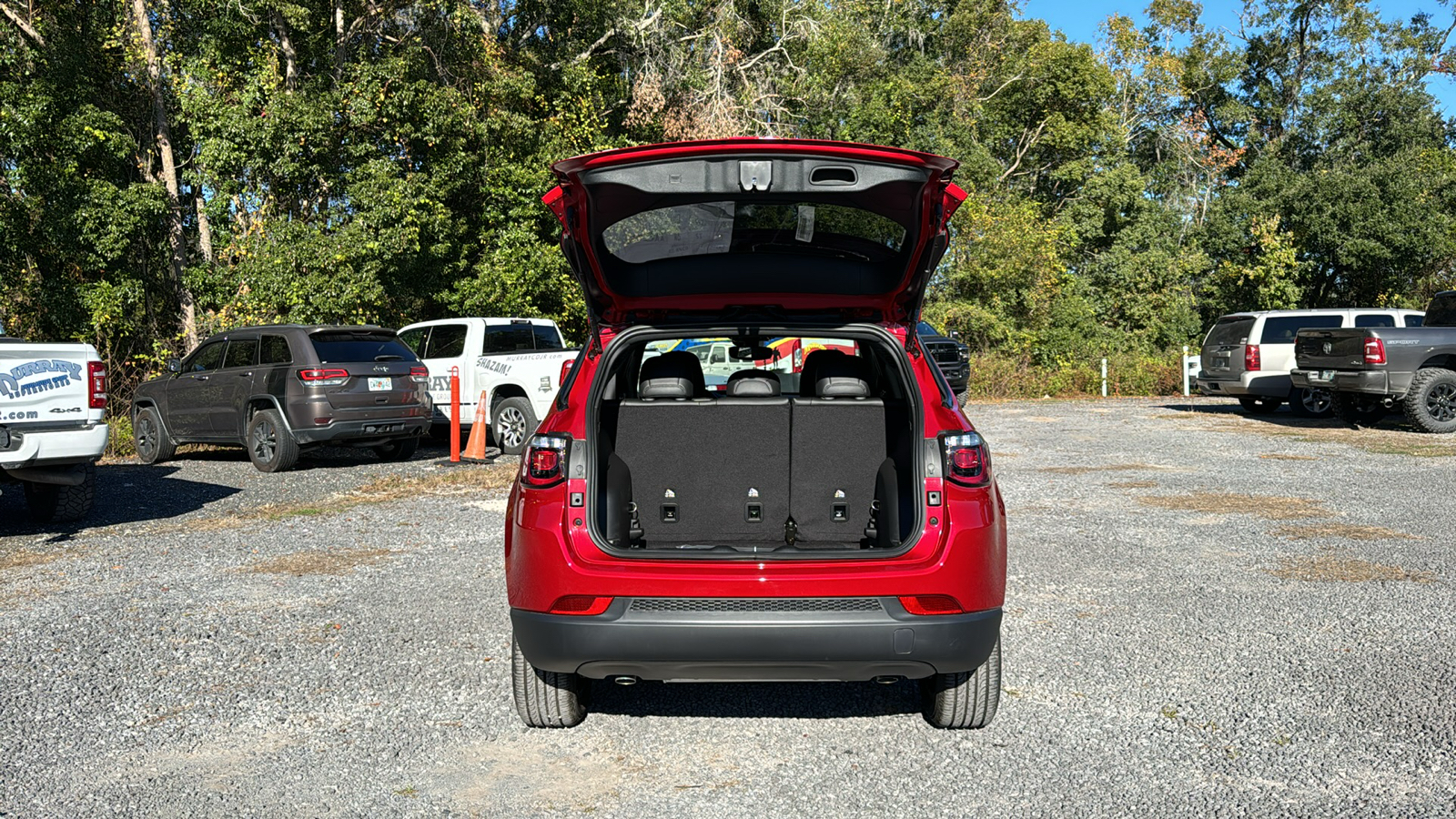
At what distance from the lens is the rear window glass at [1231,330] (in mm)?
19266

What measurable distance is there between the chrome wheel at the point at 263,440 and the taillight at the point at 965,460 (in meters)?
10.3

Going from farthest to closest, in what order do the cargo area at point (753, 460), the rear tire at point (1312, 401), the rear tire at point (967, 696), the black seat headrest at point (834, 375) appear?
the rear tire at point (1312, 401)
the black seat headrest at point (834, 375)
the cargo area at point (753, 460)
the rear tire at point (967, 696)

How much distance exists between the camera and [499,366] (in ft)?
47.8

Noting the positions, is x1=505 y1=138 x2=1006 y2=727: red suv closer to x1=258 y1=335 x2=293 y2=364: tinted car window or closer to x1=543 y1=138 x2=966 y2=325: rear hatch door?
x1=543 y1=138 x2=966 y2=325: rear hatch door

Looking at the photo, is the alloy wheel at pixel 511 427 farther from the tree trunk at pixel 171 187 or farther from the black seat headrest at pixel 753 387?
the black seat headrest at pixel 753 387

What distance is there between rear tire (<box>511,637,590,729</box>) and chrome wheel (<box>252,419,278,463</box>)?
939cm

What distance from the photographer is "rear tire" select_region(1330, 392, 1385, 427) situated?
17.2 meters

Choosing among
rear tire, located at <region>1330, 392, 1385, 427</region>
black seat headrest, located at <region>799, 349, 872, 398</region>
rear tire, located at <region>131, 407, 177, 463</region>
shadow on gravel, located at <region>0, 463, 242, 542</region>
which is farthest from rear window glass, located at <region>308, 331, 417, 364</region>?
rear tire, located at <region>1330, 392, 1385, 427</region>

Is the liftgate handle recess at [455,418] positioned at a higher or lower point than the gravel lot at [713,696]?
higher

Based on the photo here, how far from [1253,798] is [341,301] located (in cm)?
A: 1793

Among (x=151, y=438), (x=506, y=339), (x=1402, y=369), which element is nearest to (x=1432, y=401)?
(x=1402, y=369)

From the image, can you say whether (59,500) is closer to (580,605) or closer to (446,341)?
(446,341)

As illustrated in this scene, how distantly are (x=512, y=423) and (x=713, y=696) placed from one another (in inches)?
394

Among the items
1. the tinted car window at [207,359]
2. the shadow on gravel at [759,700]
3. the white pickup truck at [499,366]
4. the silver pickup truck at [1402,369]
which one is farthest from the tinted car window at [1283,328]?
the shadow on gravel at [759,700]
